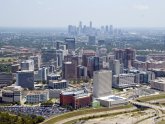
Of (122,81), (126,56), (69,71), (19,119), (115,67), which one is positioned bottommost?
(19,119)

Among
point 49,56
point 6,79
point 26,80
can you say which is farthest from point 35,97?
point 49,56

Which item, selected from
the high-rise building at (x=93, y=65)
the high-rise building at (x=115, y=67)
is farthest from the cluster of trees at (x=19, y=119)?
the high-rise building at (x=93, y=65)

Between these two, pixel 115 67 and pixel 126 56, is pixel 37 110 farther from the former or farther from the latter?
pixel 126 56

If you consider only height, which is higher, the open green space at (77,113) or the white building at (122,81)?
the white building at (122,81)

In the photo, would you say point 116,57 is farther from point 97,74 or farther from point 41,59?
point 97,74

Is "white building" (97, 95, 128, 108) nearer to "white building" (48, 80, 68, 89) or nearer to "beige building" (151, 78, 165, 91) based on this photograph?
"white building" (48, 80, 68, 89)

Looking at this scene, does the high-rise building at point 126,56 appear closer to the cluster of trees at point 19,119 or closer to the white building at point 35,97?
the white building at point 35,97
